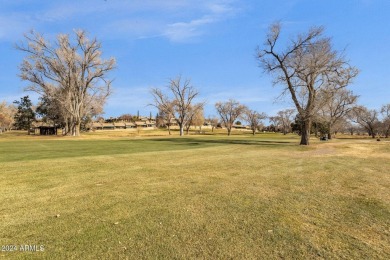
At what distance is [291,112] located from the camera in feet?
387

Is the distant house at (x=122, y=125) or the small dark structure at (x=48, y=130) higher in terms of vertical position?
the distant house at (x=122, y=125)

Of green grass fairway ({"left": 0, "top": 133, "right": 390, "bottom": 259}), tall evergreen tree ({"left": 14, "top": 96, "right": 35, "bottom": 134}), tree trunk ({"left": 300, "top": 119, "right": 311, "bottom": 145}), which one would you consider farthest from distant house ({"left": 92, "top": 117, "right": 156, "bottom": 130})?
green grass fairway ({"left": 0, "top": 133, "right": 390, "bottom": 259})

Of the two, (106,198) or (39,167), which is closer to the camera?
(106,198)

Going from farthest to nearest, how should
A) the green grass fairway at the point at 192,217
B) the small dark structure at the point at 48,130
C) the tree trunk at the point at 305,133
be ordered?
the small dark structure at the point at 48,130 → the tree trunk at the point at 305,133 → the green grass fairway at the point at 192,217

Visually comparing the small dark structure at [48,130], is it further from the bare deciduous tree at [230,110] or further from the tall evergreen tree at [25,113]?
the bare deciduous tree at [230,110]

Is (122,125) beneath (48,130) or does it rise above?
above

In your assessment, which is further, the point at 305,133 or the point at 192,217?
the point at 305,133

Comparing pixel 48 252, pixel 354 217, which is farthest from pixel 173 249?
pixel 354 217

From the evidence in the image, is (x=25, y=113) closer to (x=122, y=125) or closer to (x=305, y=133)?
(x=122, y=125)

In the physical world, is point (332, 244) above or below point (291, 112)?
below

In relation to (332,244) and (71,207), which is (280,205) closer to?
(332,244)

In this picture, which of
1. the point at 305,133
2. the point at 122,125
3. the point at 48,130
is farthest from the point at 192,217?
the point at 122,125

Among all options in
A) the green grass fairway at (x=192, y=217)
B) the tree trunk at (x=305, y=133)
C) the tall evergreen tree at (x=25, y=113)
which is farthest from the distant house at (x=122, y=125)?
the green grass fairway at (x=192, y=217)

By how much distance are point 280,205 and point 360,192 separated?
10.1ft
